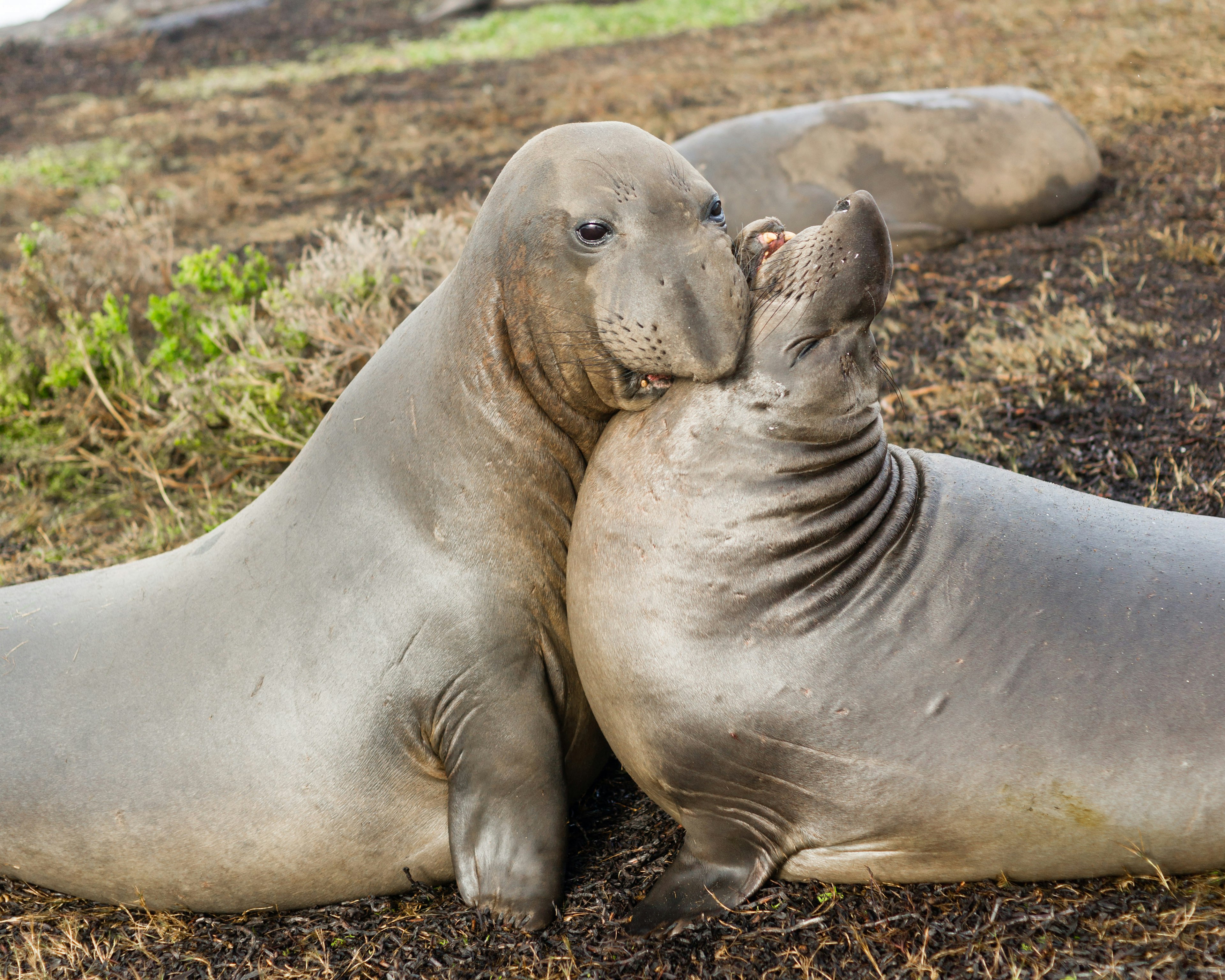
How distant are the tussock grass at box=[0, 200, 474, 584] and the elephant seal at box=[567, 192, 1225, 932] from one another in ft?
10.6

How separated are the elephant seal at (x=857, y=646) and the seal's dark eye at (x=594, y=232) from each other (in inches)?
17.6

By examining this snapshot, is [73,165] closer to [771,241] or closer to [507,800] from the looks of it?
[771,241]

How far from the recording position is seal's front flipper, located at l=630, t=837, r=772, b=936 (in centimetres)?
286

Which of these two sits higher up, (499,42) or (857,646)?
(499,42)

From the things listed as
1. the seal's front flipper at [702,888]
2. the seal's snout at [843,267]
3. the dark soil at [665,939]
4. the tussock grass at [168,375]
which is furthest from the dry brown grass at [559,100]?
the seal's front flipper at [702,888]

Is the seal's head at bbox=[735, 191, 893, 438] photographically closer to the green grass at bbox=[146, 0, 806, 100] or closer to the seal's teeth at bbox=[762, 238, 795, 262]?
the seal's teeth at bbox=[762, 238, 795, 262]

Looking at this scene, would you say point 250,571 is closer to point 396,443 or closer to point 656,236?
point 396,443

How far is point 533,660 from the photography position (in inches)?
124

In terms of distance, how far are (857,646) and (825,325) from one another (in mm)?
844

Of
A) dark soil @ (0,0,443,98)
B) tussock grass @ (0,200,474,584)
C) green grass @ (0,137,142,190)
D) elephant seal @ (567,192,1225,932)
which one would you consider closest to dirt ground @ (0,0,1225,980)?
elephant seal @ (567,192,1225,932)

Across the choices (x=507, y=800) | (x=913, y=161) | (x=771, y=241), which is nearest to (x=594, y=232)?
(x=771, y=241)

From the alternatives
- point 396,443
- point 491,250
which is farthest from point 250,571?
point 491,250

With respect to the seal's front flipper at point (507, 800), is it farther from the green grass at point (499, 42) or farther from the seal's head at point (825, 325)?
the green grass at point (499, 42)

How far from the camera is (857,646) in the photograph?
2809mm
